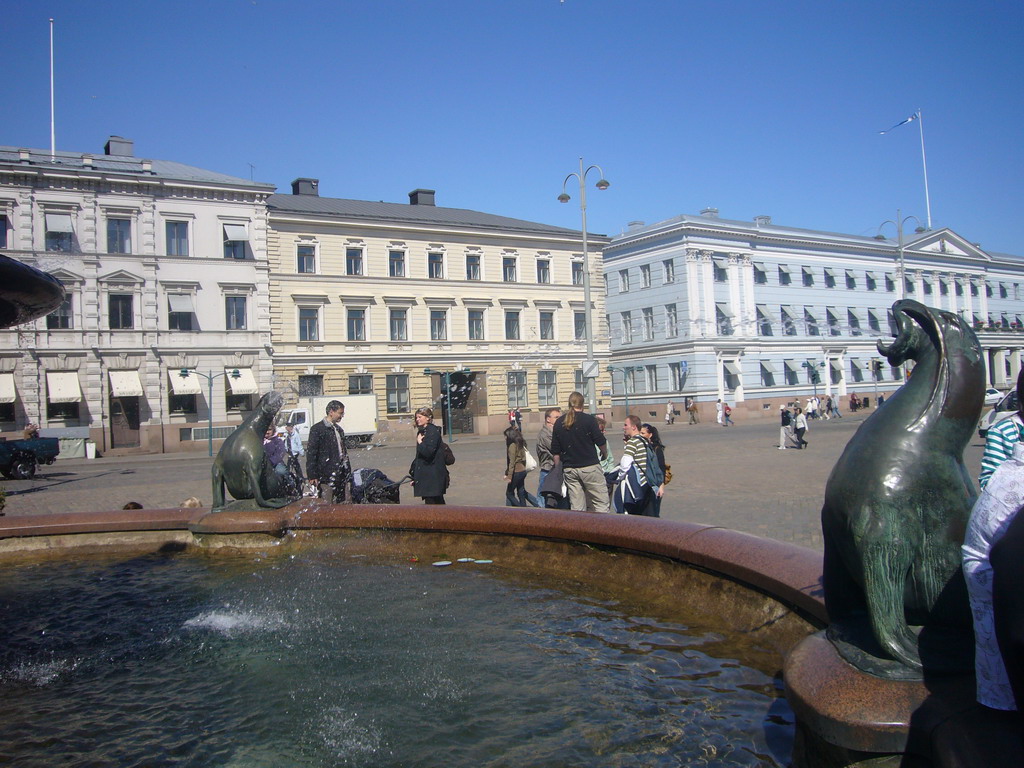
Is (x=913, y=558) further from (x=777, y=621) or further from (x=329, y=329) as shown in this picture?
(x=329, y=329)

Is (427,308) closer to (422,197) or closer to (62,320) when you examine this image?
(422,197)

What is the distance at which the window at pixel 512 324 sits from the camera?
4881 centimetres

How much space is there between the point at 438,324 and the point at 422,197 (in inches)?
424

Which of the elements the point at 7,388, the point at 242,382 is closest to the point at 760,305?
the point at 242,382

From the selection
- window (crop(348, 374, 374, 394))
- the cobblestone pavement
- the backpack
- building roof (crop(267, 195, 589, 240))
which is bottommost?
the cobblestone pavement

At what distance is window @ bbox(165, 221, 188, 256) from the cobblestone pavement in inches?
560

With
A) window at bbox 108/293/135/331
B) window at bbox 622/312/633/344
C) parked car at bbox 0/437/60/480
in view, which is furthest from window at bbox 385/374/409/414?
parked car at bbox 0/437/60/480

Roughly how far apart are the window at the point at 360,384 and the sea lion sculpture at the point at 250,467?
116ft

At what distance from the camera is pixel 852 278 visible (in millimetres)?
63469

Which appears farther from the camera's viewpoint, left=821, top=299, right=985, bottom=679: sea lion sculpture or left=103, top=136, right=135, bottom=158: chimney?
left=103, top=136, right=135, bottom=158: chimney

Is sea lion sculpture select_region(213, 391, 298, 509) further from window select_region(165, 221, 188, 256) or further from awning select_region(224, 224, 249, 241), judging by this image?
awning select_region(224, 224, 249, 241)

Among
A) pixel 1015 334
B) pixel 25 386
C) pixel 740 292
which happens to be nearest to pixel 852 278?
pixel 740 292

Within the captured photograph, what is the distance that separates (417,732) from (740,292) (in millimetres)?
56845

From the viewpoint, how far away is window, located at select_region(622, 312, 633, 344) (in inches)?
2372
